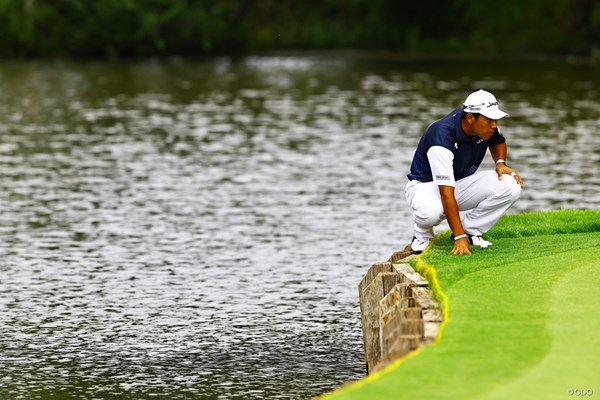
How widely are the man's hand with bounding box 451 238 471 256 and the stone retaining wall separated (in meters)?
0.47

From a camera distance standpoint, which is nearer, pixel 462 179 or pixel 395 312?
pixel 395 312

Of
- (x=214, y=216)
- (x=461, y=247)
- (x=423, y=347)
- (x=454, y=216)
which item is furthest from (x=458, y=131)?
(x=214, y=216)

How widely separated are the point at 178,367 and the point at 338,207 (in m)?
10.3

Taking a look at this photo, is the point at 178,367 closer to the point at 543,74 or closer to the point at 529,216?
the point at 529,216

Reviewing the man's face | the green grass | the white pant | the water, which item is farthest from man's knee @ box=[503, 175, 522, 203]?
the water

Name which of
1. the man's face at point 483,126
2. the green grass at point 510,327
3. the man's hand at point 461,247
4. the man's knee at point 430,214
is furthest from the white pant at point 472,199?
the man's face at point 483,126

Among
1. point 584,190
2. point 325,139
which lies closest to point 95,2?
point 325,139

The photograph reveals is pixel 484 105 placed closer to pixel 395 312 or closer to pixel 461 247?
pixel 461 247

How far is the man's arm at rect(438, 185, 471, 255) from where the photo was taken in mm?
12742

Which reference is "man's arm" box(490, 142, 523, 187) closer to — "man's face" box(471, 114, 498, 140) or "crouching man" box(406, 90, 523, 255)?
"crouching man" box(406, 90, 523, 255)

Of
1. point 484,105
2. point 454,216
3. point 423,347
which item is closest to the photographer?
point 423,347

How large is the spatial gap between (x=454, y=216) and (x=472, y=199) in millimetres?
732

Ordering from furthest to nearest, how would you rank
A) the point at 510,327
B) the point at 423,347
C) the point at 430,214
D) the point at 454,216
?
the point at 430,214, the point at 454,216, the point at 510,327, the point at 423,347

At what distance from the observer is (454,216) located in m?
12.8
